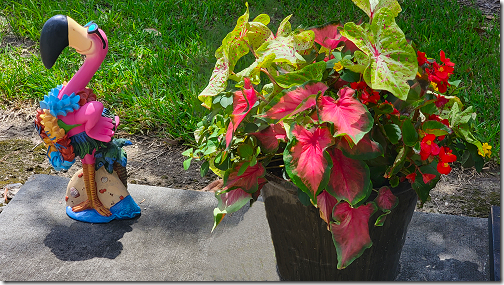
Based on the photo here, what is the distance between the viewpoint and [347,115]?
1.32 m

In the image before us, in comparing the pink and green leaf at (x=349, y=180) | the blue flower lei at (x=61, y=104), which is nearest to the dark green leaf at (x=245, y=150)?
the pink and green leaf at (x=349, y=180)

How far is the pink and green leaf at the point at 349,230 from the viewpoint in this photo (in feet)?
4.89

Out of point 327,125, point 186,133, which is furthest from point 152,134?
point 327,125

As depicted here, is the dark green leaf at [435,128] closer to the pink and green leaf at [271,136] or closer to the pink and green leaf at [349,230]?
the pink and green leaf at [349,230]

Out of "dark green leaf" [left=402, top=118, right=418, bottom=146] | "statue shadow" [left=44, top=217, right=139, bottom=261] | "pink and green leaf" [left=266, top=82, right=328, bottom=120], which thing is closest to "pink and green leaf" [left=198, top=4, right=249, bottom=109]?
"pink and green leaf" [left=266, top=82, right=328, bottom=120]

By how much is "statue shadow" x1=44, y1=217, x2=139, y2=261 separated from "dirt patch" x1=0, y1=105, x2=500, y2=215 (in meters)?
0.52

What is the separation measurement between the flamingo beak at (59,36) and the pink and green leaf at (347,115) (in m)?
1.08

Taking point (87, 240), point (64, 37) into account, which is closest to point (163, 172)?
point (87, 240)

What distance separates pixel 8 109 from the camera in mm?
3262

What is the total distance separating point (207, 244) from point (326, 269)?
600 millimetres

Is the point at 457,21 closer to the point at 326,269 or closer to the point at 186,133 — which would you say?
the point at 186,133

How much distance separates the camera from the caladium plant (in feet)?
4.40

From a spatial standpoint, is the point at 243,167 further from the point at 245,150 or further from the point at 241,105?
the point at 241,105

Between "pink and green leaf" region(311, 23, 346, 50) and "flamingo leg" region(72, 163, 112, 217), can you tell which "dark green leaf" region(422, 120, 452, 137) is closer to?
"pink and green leaf" region(311, 23, 346, 50)
